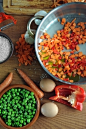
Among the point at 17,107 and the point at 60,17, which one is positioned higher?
the point at 60,17

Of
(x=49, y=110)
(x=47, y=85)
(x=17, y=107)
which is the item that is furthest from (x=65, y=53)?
(x=17, y=107)

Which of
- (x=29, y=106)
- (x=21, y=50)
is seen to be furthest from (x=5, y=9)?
(x=29, y=106)

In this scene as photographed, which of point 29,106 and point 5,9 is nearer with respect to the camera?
point 29,106

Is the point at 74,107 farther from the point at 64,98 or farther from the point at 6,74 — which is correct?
the point at 6,74

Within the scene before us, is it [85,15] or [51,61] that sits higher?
[85,15]

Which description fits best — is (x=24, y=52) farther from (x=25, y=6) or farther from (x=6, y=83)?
(x=25, y=6)
